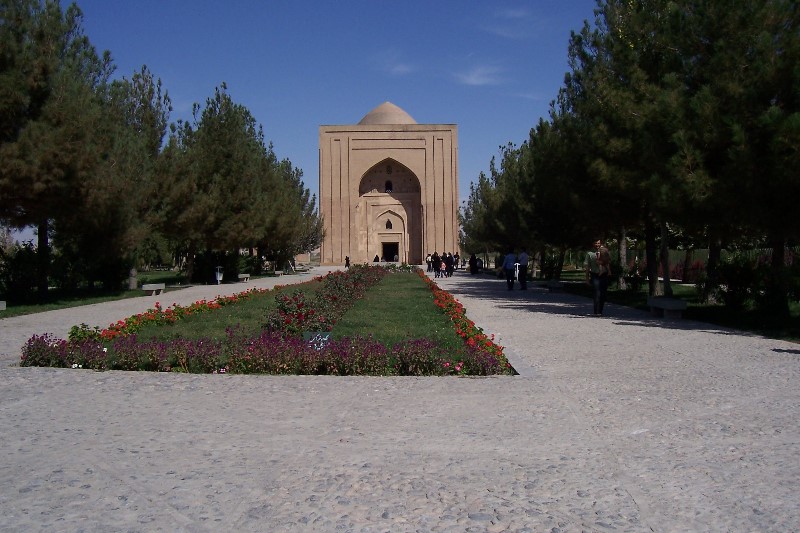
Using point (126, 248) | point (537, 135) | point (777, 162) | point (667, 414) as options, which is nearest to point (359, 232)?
point (537, 135)

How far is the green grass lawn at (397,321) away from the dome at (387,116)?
4841 centimetres

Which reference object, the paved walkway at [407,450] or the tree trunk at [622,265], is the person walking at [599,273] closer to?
the paved walkway at [407,450]

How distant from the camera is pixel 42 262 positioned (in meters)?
18.9

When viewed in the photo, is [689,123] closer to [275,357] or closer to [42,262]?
[275,357]

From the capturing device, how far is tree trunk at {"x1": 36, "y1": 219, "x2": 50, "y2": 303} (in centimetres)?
1888

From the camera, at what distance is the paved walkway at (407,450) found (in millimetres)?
3520

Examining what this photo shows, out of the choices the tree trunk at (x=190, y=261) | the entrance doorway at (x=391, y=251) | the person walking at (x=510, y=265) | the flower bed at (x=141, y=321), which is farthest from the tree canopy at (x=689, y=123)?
the entrance doorway at (x=391, y=251)

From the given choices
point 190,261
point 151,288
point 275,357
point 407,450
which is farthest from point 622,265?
point 407,450

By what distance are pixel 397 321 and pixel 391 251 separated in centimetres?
5408

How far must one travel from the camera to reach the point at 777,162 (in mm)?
11102

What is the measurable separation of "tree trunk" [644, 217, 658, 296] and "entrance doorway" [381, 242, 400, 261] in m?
46.1

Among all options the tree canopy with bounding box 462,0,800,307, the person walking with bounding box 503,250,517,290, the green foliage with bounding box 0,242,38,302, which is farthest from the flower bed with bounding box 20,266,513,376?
the person walking with bounding box 503,250,517,290

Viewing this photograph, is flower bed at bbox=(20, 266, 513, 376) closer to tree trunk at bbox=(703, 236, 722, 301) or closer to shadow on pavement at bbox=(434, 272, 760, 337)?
shadow on pavement at bbox=(434, 272, 760, 337)

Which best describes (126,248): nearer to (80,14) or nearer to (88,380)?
(80,14)
